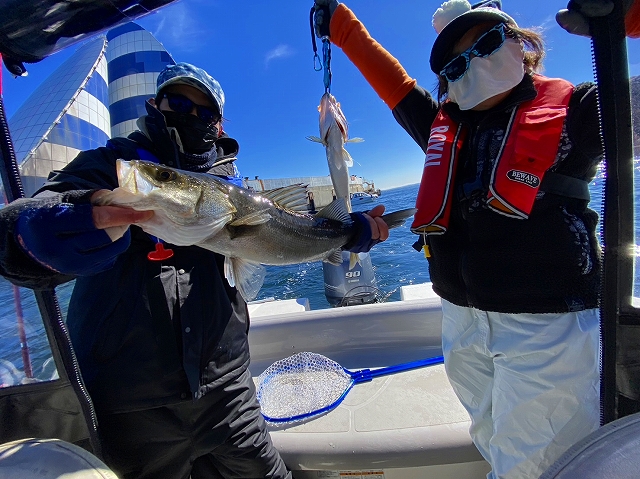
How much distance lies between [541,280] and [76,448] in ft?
8.38

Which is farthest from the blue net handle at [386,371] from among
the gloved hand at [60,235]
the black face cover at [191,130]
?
the gloved hand at [60,235]

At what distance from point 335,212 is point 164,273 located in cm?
129

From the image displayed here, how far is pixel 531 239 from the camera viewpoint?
196 cm

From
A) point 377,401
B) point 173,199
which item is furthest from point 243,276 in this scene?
point 377,401

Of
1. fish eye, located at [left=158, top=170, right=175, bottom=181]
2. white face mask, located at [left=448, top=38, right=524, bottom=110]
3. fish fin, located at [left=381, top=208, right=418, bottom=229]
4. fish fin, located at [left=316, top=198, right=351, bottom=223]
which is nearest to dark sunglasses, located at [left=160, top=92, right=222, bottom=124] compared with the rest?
fish eye, located at [left=158, top=170, right=175, bottom=181]

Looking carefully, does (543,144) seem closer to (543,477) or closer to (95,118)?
(543,477)

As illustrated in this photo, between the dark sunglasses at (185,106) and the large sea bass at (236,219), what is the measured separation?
0.67 meters

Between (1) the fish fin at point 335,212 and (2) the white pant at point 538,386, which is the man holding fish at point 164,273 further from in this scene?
(2) the white pant at point 538,386

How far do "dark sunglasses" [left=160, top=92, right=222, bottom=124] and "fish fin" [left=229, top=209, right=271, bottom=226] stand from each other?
33.6 inches

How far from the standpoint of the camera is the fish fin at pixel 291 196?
231 centimetres

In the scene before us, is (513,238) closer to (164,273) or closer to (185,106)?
(164,273)

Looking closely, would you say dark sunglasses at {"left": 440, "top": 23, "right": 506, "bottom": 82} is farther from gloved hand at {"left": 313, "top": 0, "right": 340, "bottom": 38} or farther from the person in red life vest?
gloved hand at {"left": 313, "top": 0, "right": 340, "bottom": 38}

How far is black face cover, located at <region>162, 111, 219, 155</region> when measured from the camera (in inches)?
90.6

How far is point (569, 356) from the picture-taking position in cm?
178
